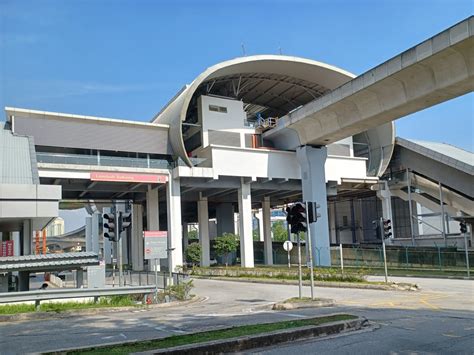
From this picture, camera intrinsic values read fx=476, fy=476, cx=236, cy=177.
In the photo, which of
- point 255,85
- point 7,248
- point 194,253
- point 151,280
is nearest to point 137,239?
point 194,253

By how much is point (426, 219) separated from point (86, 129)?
48741 millimetres

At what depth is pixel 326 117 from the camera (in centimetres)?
3356

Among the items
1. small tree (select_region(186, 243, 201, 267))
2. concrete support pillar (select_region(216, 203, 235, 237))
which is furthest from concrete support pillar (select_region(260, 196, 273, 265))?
small tree (select_region(186, 243, 201, 267))

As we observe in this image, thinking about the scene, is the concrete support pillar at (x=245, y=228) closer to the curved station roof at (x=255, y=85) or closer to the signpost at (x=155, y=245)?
the curved station roof at (x=255, y=85)

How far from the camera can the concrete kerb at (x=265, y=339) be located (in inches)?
289

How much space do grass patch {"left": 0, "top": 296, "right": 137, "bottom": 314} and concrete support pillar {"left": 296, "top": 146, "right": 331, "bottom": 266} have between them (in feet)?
69.6

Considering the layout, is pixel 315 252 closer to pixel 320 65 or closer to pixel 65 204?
pixel 320 65

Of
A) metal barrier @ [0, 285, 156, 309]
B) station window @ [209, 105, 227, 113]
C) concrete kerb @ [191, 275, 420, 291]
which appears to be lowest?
concrete kerb @ [191, 275, 420, 291]

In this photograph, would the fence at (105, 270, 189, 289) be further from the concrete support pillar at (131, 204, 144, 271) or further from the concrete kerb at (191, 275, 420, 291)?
the concrete support pillar at (131, 204, 144, 271)

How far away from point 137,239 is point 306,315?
34.6 meters

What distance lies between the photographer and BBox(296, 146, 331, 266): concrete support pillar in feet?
117

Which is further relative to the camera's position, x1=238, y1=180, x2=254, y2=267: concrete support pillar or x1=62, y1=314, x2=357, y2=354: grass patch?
x1=238, y1=180, x2=254, y2=267: concrete support pillar

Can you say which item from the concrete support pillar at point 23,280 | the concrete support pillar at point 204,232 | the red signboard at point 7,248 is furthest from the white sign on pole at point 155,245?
the concrete support pillar at point 204,232

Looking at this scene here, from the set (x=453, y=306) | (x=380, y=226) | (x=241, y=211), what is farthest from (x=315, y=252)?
(x=453, y=306)
